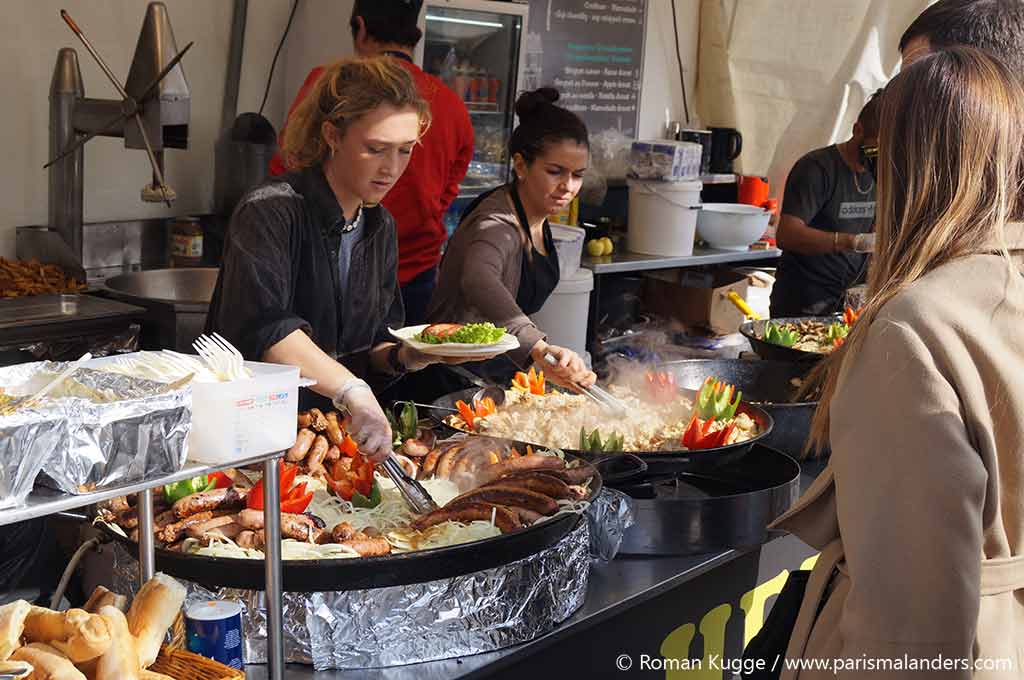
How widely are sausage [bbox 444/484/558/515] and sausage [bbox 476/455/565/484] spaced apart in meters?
0.16

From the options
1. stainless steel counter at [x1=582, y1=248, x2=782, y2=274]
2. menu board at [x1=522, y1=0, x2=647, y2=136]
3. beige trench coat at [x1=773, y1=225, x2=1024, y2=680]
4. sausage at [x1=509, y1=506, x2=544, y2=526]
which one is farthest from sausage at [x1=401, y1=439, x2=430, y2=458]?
menu board at [x1=522, y1=0, x2=647, y2=136]

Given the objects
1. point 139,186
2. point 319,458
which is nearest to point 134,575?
point 319,458

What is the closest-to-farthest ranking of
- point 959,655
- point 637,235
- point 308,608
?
point 959,655
point 308,608
point 637,235

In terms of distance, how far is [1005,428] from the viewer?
5.15 ft

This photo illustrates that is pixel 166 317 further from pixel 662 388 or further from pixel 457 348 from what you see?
pixel 662 388

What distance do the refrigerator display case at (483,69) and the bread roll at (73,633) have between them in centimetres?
422

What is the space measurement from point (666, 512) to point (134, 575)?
1112 mm

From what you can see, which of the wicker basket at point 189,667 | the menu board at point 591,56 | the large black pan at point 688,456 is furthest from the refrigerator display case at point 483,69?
the wicker basket at point 189,667

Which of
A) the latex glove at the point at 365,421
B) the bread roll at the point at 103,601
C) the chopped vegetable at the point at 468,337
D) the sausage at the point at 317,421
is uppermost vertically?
the chopped vegetable at the point at 468,337

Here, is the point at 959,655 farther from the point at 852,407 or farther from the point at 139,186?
the point at 139,186

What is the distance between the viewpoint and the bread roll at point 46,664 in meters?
1.33

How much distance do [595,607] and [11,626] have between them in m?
1.15

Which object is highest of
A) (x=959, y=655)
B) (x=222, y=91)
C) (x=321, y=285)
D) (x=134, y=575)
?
(x=222, y=91)

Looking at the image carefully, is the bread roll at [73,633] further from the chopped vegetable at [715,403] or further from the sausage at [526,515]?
the chopped vegetable at [715,403]
